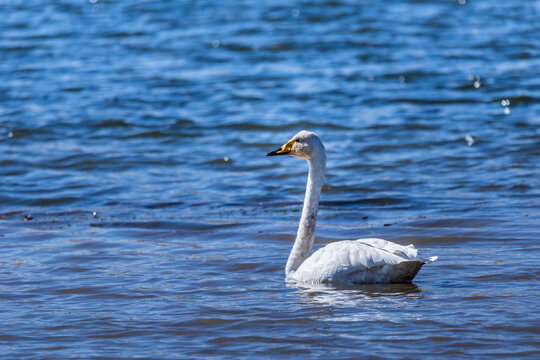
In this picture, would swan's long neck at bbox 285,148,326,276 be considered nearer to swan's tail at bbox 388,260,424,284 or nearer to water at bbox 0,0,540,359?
water at bbox 0,0,540,359

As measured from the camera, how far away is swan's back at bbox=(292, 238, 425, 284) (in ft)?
23.8

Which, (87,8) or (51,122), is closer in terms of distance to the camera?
(51,122)

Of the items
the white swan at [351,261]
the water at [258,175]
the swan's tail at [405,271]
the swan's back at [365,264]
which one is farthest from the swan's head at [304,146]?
the swan's tail at [405,271]

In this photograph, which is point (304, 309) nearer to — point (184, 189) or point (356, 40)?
point (184, 189)

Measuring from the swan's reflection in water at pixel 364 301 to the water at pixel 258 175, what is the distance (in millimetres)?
31

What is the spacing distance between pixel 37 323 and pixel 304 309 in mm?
1906

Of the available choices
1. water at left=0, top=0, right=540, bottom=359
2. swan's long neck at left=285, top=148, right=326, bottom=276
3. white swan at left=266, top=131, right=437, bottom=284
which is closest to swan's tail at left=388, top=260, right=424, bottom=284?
white swan at left=266, top=131, right=437, bottom=284

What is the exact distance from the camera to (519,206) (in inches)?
412

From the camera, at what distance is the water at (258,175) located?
21.4 feet

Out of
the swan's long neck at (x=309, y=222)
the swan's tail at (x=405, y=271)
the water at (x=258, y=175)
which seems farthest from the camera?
the swan's long neck at (x=309, y=222)

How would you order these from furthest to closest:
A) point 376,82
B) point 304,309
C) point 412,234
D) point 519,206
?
point 376,82 < point 519,206 < point 412,234 < point 304,309

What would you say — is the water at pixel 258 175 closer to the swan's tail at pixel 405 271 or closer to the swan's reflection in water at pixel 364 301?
the swan's reflection in water at pixel 364 301

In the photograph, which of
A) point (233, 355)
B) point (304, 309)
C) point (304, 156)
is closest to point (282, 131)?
point (304, 156)

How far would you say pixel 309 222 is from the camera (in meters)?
8.13
